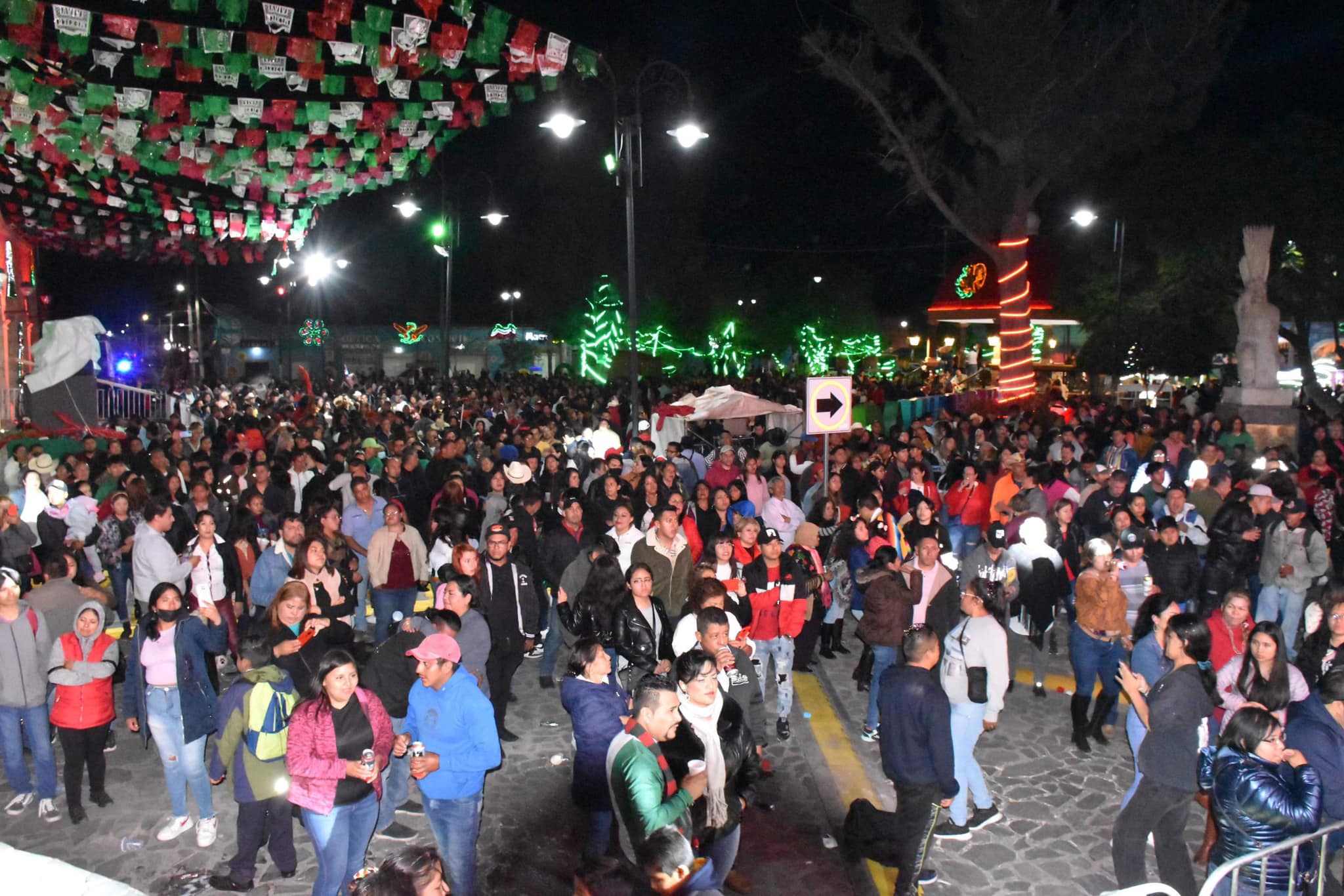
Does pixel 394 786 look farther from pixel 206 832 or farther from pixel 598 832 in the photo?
pixel 598 832

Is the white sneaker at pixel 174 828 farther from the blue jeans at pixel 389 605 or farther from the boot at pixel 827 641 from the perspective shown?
the boot at pixel 827 641

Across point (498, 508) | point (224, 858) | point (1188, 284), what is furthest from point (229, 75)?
point (1188, 284)

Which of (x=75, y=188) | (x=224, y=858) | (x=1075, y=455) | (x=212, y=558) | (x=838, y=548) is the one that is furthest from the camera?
(x=75, y=188)

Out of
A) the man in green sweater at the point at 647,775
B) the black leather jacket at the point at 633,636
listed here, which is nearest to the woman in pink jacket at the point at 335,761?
the man in green sweater at the point at 647,775

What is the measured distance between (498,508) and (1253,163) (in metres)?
20.0

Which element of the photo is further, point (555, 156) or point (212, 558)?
point (555, 156)

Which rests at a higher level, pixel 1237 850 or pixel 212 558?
pixel 212 558

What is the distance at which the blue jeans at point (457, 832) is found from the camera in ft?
14.9

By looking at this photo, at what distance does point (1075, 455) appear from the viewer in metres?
13.7

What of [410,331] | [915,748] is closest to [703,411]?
[915,748]

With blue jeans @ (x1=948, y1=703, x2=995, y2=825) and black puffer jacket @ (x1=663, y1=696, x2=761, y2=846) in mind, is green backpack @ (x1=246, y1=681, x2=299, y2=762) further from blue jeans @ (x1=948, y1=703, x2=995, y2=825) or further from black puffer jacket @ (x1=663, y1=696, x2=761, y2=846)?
blue jeans @ (x1=948, y1=703, x2=995, y2=825)

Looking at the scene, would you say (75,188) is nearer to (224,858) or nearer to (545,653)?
(545,653)

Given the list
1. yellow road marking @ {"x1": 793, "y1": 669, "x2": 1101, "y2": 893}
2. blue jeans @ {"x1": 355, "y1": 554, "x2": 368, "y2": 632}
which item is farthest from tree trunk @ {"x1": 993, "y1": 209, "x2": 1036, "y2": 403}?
blue jeans @ {"x1": 355, "y1": 554, "x2": 368, "y2": 632}

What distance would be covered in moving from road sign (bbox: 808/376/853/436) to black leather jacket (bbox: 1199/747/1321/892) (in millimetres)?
5633
